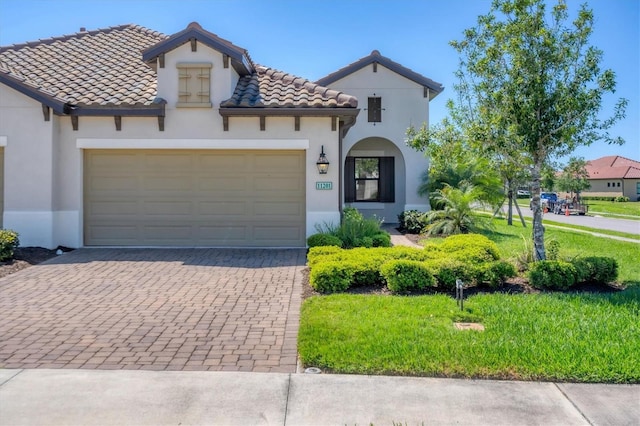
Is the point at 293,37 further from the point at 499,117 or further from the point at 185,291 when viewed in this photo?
the point at 185,291

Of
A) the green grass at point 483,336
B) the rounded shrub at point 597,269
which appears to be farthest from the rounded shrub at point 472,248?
the rounded shrub at point 597,269

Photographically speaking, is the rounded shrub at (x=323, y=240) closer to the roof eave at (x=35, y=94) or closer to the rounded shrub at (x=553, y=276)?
the rounded shrub at (x=553, y=276)

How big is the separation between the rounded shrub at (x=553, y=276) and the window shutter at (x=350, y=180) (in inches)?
459

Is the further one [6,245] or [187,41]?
[187,41]

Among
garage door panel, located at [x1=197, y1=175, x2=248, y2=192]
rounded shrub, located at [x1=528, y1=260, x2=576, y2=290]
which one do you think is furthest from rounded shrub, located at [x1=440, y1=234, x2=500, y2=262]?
garage door panel, located at [x1=197, y1=175, x2=248, y2=192]

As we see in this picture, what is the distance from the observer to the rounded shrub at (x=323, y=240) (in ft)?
35.7

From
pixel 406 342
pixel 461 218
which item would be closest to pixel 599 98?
pixel 406 342

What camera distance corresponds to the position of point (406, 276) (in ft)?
24.8

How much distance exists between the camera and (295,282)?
848cm

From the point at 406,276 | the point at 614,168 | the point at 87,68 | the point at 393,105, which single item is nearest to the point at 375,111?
the point at 393,105

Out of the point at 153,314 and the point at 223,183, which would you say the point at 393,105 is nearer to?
the point at 223,183

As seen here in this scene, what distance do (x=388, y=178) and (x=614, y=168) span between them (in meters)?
52.4

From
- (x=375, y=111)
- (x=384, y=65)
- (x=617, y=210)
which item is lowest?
(x=617, y=210)

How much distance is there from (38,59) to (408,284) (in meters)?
12.9
